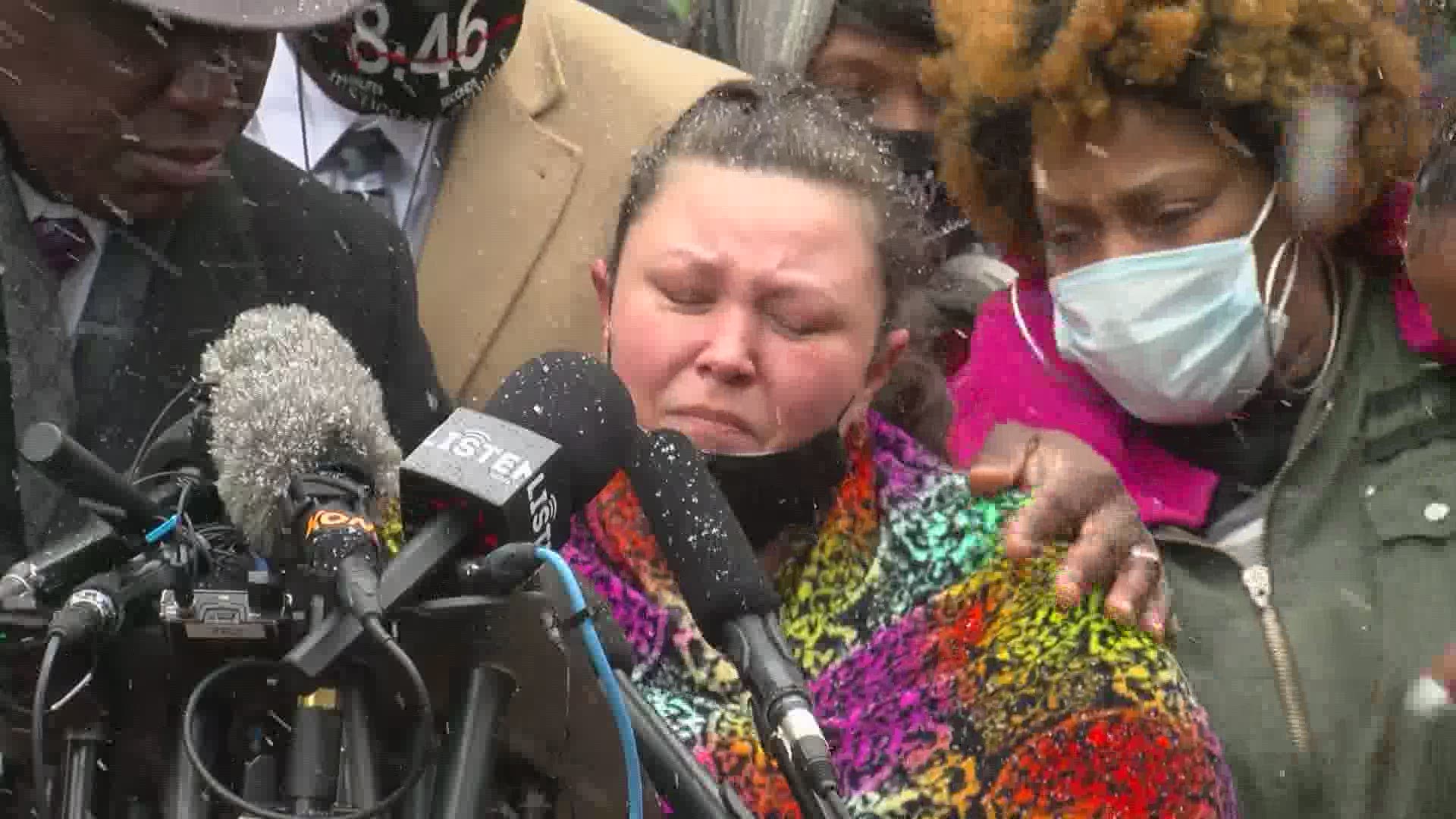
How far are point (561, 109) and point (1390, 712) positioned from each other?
185 cm

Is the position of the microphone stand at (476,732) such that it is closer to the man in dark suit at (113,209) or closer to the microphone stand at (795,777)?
the microphone stand at (795,777)

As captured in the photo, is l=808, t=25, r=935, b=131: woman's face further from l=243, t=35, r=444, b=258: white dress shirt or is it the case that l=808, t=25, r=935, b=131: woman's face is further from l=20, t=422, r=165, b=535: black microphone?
l=20, t=422, r=165, b=535: black microphone

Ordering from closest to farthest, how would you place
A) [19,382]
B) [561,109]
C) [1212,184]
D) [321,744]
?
[321,744], [19,382], [1212,184], [561,109]

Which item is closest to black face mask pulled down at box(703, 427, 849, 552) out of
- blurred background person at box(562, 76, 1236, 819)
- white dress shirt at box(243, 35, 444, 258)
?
blurred background person at box(562, 76, 1236, 819)

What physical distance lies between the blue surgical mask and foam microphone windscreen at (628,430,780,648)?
1740mm

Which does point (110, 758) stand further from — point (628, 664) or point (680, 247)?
point (680, 247)

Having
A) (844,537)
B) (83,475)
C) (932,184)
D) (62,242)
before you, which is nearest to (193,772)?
(83,475)

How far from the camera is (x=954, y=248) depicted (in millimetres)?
4023

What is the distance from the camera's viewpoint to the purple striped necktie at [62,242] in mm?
2465

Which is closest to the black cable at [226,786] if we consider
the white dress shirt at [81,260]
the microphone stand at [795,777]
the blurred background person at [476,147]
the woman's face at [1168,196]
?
the microphone stand at [795,777]

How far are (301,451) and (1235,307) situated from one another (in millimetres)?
2185

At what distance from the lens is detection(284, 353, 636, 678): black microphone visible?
1.46 metres

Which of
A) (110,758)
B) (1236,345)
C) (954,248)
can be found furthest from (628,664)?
(954,248)

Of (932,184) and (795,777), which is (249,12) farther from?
(932,184)
